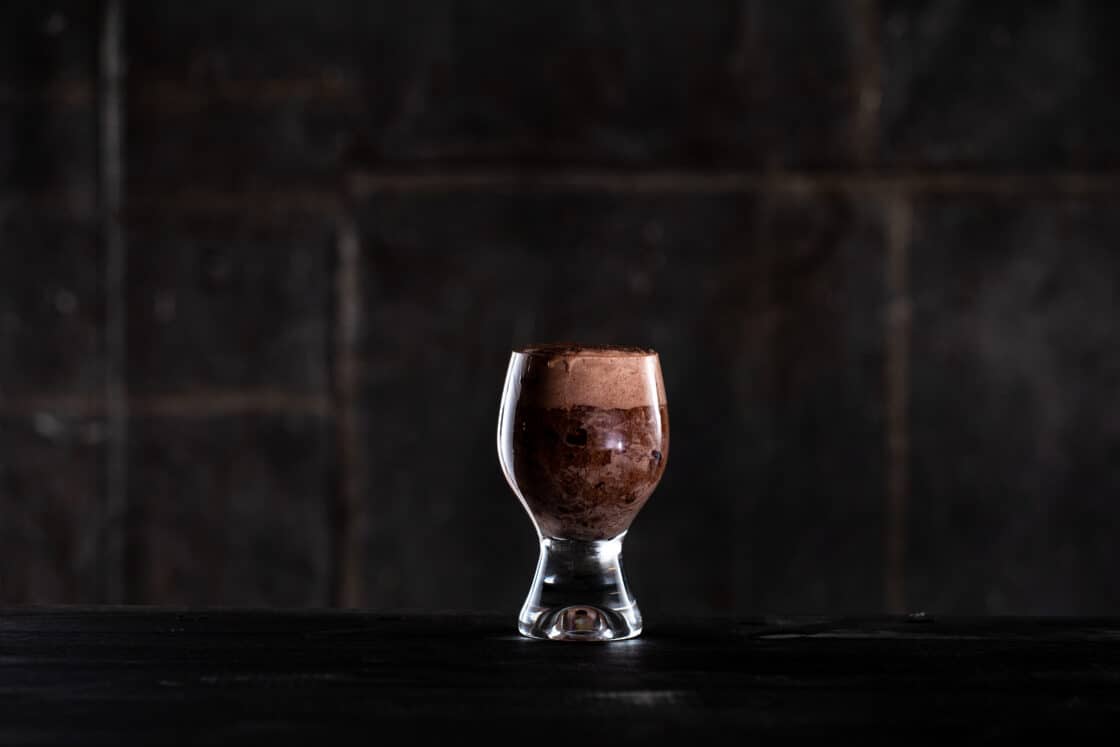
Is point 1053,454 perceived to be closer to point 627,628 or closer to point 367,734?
point 627,628

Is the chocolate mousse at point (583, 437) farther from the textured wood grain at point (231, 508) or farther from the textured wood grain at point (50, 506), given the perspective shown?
the textured wood grain at point (50, 506)

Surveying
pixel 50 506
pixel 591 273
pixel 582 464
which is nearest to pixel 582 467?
pixel 582 464

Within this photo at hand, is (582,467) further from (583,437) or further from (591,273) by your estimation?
(591,273)

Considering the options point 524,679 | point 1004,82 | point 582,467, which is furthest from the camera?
point 1004,82

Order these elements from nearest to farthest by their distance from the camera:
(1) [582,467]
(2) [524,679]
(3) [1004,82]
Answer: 1. (2) [524,679]
2. (1) [582,467]
3. (3) [1004,82]

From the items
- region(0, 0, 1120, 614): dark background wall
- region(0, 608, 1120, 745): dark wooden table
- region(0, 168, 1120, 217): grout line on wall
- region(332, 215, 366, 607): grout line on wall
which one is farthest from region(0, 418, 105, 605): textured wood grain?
region(0, 608, 1120, 745): dark wooden table

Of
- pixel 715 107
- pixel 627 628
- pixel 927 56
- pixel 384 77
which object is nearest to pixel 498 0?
pixel 384 77
